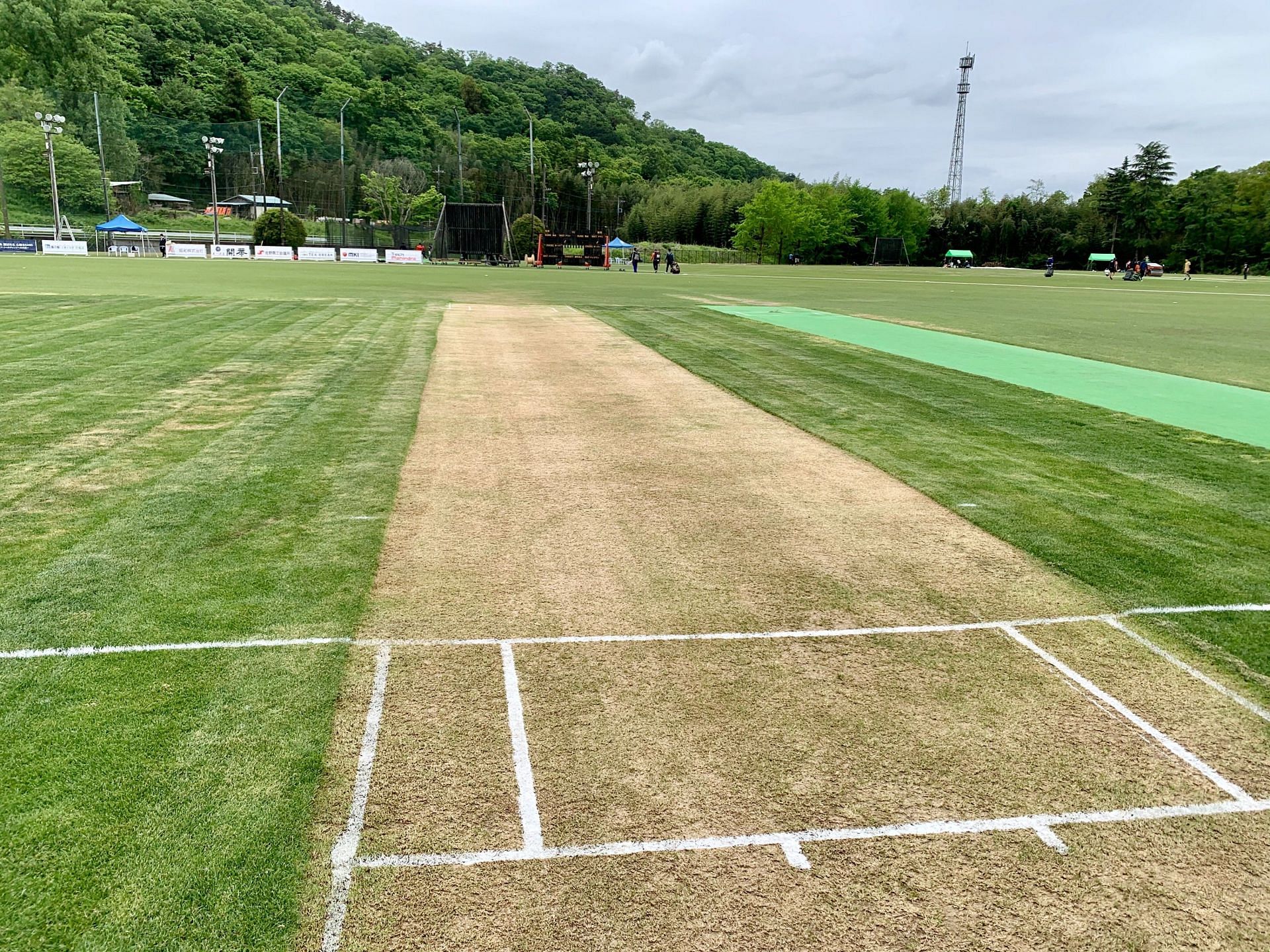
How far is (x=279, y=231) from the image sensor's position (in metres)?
78.4

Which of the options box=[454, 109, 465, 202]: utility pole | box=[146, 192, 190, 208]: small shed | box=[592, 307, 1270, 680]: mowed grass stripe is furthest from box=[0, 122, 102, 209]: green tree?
box=[592, 307, 1270, 680]: mowed grass stripe

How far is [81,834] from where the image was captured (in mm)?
3570

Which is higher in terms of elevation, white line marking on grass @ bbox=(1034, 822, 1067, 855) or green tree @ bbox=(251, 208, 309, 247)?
green tree @ bbox=(251, 208, 309, 247)

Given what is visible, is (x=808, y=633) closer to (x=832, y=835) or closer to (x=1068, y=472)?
(x=832, y=835)

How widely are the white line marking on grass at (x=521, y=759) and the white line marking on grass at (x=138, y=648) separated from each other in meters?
1.07

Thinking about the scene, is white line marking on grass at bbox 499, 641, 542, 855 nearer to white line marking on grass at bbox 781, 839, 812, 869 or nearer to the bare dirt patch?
the bare dirt patch

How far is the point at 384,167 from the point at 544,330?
4594 inches

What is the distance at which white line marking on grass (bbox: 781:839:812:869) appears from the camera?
11.8 feet

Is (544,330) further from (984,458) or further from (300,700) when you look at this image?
(300,700)

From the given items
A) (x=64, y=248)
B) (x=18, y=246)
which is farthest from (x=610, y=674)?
(x=64, y=248)

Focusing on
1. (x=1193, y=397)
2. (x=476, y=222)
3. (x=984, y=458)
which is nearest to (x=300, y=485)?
(x=984, y=458)

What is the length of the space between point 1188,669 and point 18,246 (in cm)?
8221

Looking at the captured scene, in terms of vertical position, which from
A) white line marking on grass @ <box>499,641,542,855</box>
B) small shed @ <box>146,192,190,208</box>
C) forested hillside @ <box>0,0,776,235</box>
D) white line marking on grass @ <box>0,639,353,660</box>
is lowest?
white line marking on grass @ <box>499,641,542,855</box>

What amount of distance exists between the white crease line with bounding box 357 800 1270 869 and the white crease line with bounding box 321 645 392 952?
3.7 inches
